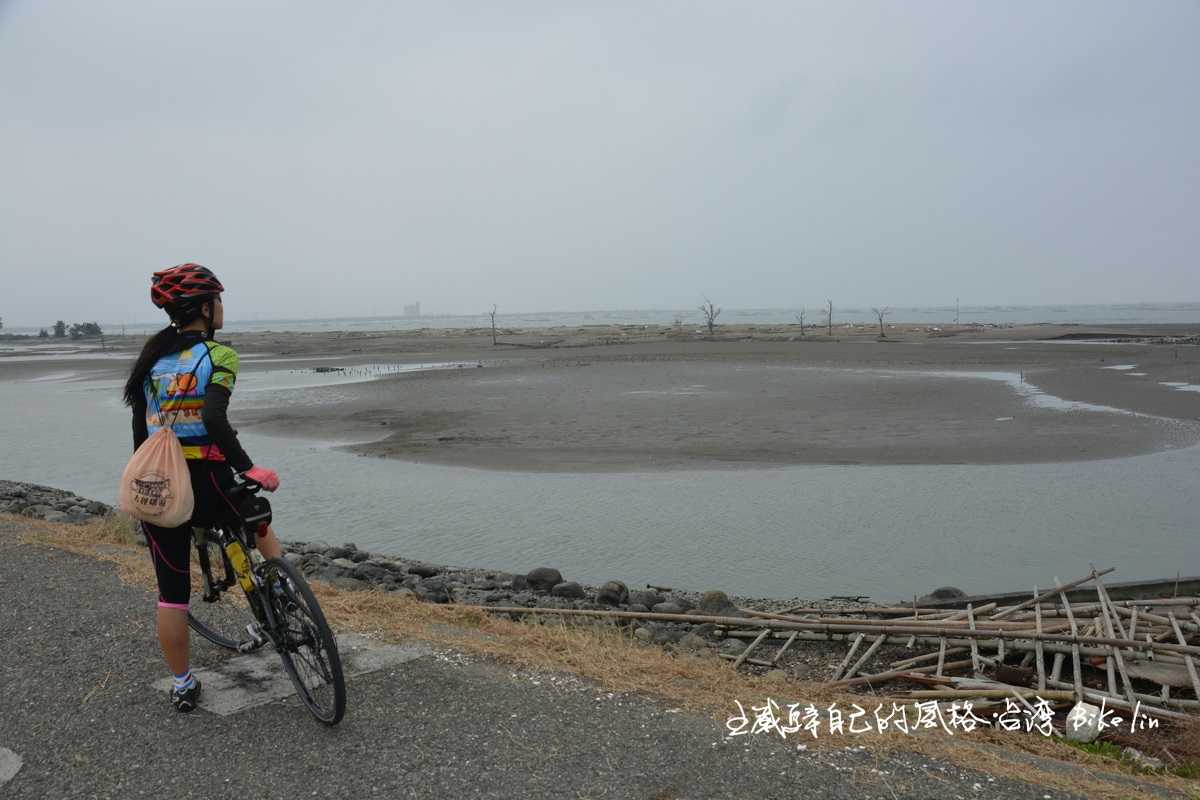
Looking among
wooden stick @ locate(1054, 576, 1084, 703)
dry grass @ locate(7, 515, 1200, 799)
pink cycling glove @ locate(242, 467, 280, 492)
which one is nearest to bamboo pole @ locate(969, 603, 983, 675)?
wooden stick @ locate(1054, 576, 1084, 703)

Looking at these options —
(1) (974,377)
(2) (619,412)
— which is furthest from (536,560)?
(1) (974,377)

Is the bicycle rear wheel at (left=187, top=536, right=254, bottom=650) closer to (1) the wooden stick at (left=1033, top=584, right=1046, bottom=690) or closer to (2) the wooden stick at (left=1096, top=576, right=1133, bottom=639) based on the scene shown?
(1) the wooden stick at (left=1033, top=584, right=1046, bottom=690)

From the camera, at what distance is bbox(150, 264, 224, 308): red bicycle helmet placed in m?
4.26

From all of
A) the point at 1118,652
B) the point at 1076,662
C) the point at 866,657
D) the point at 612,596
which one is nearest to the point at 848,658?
the point at 866,657

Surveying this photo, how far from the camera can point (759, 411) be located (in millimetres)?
25422

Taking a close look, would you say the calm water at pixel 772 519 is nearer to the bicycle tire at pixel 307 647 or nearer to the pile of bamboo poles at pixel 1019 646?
the pile of bamboo poles at pixel 1019 646

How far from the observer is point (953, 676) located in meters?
6.54

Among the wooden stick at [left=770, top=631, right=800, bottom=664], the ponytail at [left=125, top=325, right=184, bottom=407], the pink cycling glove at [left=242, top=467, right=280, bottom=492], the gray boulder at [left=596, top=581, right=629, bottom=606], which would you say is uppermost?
the ponytail at [left=125, top=325, right=184, bottom=407]

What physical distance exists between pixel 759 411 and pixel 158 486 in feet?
73.7

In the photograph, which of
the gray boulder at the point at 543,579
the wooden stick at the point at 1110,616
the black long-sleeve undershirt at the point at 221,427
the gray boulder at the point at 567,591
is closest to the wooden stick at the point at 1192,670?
the wooden stick at the point at 1110,616

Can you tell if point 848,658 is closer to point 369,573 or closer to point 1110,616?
point 1110,616

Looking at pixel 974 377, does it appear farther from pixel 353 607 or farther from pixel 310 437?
pixel 353 607

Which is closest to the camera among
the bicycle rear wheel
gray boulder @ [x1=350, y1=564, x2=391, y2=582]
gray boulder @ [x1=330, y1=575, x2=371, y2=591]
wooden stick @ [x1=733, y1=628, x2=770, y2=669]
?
the bicycle rear wheel

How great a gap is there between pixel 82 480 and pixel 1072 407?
2683 cm
